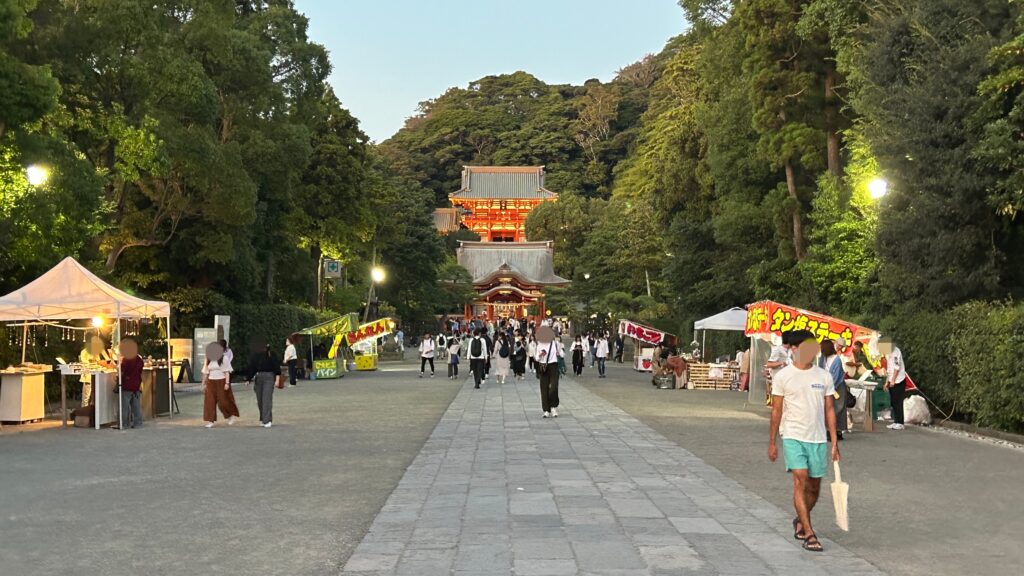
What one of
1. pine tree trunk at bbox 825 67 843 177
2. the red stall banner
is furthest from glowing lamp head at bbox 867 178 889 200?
the red stall banner

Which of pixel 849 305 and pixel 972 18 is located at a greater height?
pixel 972 18

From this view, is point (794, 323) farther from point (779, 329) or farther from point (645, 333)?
point (645, 333)

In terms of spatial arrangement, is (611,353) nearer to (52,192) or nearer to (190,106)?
(190,106)

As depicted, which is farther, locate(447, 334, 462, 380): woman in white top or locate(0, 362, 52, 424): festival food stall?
locate(447, 334, 462, 380): woman in white top

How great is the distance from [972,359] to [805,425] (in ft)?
31.6

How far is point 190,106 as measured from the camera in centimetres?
2167

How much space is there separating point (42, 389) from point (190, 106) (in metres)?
8.44

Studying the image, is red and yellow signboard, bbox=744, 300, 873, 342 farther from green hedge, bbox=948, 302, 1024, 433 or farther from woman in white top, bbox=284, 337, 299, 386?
woman in white top, bbox=284, 337, 299, 386

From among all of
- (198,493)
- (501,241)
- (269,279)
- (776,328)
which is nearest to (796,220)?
(776,328)

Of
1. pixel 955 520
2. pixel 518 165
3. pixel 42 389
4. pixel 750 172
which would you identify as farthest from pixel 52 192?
pixel 518 165

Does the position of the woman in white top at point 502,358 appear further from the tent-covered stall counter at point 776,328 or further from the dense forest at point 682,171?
the tent-covered stall counter at point 776,328

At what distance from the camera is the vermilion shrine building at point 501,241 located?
241 ft

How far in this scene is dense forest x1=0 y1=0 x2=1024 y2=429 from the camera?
15.9 meters

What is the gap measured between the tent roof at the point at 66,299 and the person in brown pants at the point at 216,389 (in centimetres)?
224
